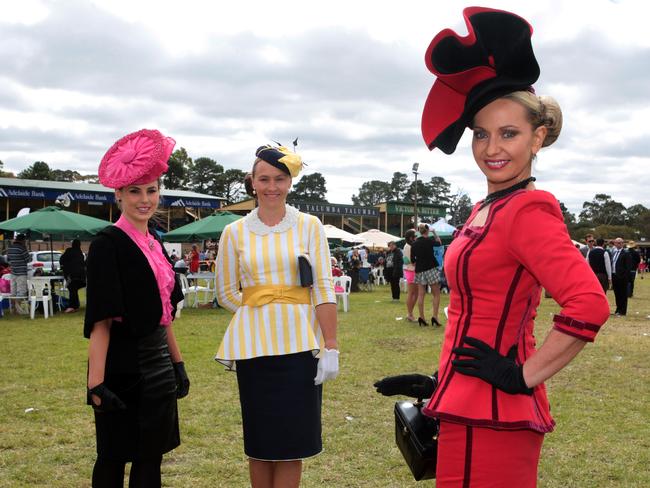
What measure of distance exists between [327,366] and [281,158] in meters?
1.05

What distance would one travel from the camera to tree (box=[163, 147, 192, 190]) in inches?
2622

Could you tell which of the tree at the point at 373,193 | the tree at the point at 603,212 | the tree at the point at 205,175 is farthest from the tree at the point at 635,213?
the tree at the point at 205,175

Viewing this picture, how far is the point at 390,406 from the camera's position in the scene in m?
5.82

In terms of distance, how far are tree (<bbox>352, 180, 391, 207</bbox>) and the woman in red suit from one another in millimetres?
123203

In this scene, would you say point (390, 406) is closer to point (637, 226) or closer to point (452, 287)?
point (452, 287)

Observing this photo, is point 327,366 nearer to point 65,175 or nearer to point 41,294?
point 41,294

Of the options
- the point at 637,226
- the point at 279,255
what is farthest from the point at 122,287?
the point at 637,226

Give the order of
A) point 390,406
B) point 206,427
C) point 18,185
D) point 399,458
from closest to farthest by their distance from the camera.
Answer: point 399,458, point 206,427, point 390,406, point 18,185

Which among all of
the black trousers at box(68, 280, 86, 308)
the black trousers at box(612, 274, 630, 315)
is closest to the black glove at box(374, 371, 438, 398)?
the black trousers at box(68, 280, 86, 308)

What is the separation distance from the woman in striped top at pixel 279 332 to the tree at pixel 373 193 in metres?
122

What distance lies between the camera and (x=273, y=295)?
117 inches

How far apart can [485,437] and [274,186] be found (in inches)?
68.8

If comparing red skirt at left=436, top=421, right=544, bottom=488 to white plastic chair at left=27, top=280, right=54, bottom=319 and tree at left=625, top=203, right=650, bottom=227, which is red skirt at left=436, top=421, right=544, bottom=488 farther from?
tree at left=625, top=203, right=650, bottom=227

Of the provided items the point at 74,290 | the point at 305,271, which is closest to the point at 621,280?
the point at 74,290
